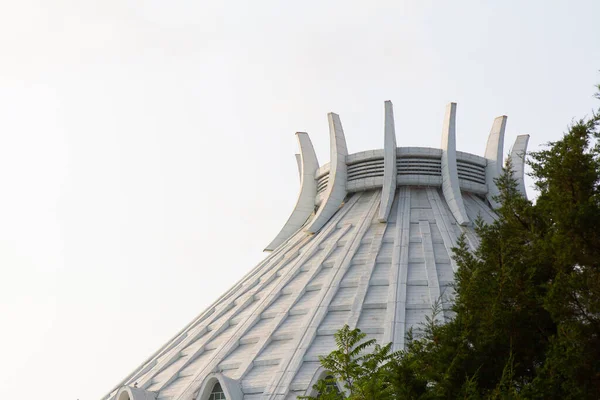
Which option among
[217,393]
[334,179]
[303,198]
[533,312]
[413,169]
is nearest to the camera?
[533,312]

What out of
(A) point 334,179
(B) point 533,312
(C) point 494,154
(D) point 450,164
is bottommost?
(B) point 533,312

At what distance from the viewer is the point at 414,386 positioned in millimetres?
15898

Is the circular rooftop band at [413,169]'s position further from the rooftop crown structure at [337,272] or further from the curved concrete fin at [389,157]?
the curved concrete fin at [389,157]

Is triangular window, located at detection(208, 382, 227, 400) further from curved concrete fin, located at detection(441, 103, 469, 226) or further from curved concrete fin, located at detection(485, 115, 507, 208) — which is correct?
curved concrete fin, located at detection(485, 115, 507, 208)

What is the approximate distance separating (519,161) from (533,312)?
23471 mm

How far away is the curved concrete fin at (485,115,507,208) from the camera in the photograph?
128 feet

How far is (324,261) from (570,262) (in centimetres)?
1924

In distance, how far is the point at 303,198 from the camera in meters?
40.3

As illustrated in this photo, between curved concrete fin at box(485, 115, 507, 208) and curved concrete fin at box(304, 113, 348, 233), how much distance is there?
6822 mm

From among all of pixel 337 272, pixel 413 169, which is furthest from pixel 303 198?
pixel 337 272

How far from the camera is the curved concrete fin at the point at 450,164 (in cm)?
3644

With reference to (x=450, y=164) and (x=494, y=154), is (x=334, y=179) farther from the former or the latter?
(x=494, y=154)

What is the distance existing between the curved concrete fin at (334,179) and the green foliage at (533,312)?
67.4 feet

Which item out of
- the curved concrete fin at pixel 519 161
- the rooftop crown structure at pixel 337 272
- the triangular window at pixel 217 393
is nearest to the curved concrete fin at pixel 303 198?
the rooftop crown structure at pixel 337 272
